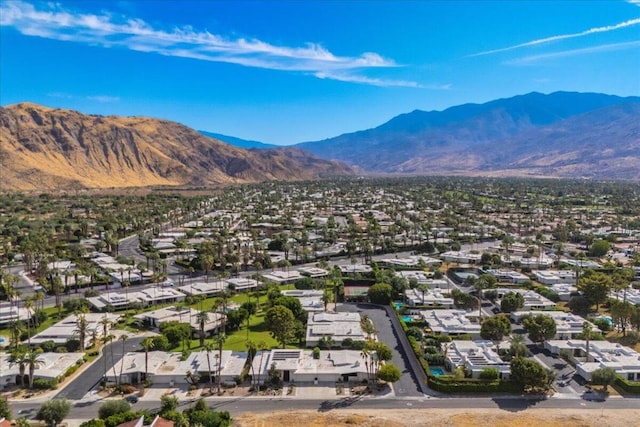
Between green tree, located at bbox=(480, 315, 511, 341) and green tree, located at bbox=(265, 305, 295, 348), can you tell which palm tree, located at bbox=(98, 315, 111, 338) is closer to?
green tree, located at bbox=(265, 305, 295, 348)

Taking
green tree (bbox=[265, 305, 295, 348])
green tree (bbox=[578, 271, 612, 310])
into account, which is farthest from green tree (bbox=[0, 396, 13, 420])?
green tree (bbox=[578, 271, 612, 310])

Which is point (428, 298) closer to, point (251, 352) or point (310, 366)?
point (310, 366)

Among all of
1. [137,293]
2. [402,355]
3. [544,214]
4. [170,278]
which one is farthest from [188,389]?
[544,214]

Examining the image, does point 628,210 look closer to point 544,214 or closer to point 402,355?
point 544,214

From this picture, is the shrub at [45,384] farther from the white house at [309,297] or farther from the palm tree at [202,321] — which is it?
the white house at [309,297]

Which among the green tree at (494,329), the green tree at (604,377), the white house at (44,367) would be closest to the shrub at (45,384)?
the white house at (44,367)

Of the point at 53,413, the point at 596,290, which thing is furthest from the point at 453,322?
the point at 53,413
